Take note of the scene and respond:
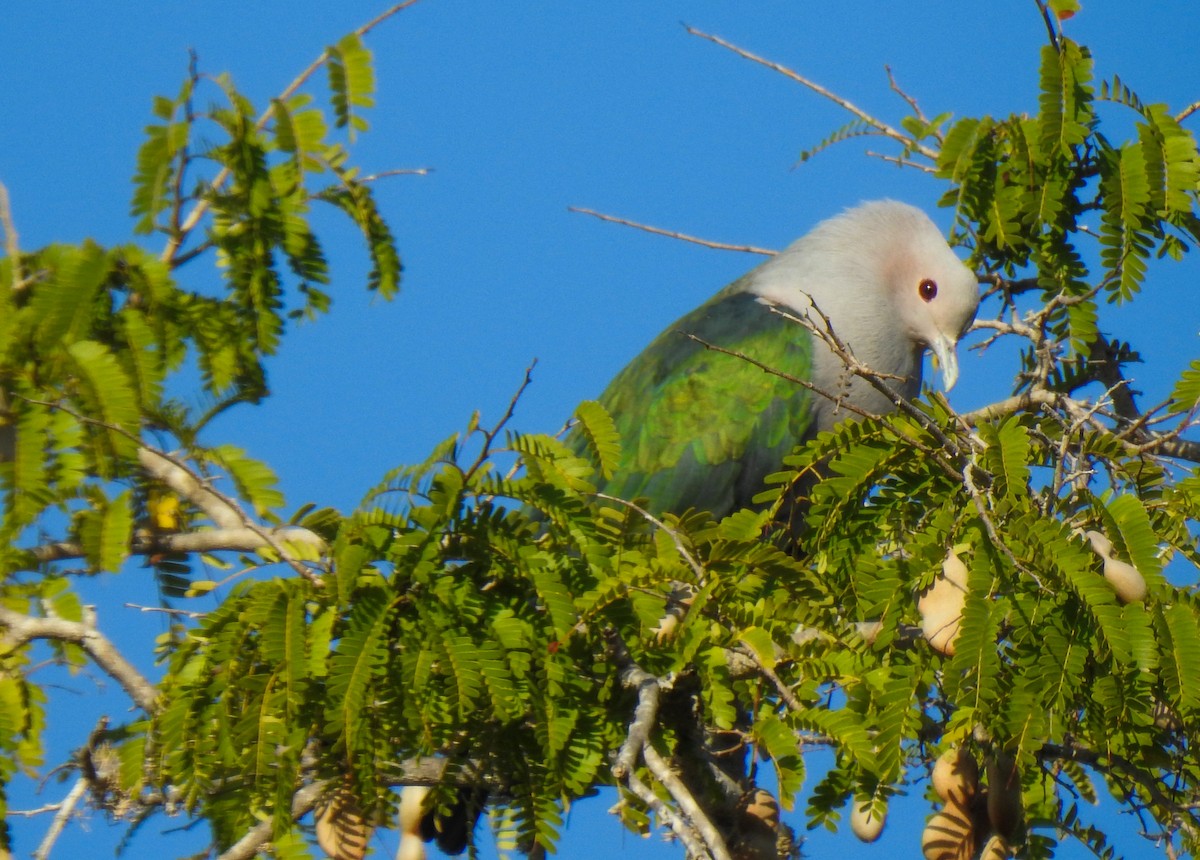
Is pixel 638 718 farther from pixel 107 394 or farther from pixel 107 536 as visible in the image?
pixel 107 394

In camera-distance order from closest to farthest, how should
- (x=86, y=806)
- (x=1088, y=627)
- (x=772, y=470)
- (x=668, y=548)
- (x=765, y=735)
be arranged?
(x=1088, y=627)
(x=765, y=735)
(x=668, y=548)
(x=86, y=806)
(x=772, y=470)

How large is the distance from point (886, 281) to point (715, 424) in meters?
1.36

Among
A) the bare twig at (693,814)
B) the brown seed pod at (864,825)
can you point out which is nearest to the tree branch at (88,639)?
the bare twig at (693,814)

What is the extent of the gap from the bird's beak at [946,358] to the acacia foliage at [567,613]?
221 centimetres

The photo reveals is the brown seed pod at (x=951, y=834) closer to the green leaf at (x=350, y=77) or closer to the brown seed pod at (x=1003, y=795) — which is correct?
the brown seed pod at (x=1003, y=795)

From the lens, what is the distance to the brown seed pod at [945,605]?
11.0ft

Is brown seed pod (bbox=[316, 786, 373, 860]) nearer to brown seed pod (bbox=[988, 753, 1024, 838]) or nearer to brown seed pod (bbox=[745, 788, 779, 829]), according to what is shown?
brown seed pod (bbox=[745, 788, 779, 829])

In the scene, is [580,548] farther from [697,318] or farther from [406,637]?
[697,318]

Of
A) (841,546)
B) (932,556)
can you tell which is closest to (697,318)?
(841,546)

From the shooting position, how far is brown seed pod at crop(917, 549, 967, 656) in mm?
3344

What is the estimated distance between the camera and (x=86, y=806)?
4059 millimetres

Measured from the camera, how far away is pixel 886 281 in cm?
682

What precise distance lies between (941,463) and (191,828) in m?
2.28

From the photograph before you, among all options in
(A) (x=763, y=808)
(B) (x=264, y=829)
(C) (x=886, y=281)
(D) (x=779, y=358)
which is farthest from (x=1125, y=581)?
(C) (x=886, y=281)
